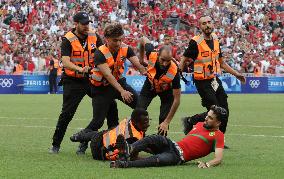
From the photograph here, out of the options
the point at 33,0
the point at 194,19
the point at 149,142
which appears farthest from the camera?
the point at 194,19

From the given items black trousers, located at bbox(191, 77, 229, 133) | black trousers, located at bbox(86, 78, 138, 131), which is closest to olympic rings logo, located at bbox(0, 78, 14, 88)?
black trousers, located at bbox(191, 77, 229, 133)

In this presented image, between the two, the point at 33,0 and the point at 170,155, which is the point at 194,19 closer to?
the point at 33,0

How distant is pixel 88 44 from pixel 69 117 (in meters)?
1.27

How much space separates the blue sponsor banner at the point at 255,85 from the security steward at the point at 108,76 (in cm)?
3199

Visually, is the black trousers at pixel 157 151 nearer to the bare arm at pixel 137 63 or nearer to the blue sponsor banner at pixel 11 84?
the bare arm at pixel 137 63

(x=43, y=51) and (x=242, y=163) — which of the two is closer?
(x=242, y=163)

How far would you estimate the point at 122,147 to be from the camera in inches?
424

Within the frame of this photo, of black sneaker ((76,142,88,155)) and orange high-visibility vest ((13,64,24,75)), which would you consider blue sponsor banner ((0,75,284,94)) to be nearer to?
orange high-visibility vest ((13,64,24,75))

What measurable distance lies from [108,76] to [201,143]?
6.34ft

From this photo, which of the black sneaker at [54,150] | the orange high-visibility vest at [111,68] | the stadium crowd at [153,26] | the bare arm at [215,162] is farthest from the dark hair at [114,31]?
the stadium crowd at [153,26]

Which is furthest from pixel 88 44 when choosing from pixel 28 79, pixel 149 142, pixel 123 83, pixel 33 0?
pixel 33 0

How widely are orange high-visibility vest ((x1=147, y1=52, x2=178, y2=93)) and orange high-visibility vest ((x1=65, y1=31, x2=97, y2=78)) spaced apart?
0.99 m

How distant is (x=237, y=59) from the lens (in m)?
46.6

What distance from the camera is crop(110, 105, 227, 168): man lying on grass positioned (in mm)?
10805
